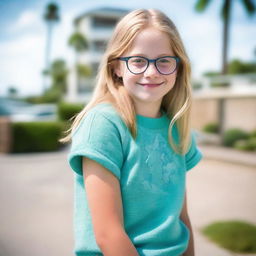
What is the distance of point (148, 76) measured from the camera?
51.8 inches

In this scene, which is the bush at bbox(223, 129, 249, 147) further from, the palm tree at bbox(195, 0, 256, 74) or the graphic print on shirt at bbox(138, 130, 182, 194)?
the graphic print on shirt at bbox(138, 130, 182, 194)

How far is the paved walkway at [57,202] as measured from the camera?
3.47 metres

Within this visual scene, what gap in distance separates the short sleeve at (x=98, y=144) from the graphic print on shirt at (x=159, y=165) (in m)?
0.12

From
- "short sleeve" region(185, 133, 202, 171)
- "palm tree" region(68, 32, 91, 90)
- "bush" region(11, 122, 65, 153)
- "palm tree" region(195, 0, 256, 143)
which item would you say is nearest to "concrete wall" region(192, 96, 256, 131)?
"palm tree" region(195, 0, 256, 143)

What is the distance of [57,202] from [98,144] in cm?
431

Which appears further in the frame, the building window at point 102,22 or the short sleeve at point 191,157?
the building window at point 102,22

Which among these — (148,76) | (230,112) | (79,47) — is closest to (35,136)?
(148,76)

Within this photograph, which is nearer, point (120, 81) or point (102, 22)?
point (120, 81)

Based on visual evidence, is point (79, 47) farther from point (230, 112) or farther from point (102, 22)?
point (230, 112)

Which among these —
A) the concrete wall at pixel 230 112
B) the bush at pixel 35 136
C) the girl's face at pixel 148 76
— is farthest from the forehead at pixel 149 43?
the concrete wall at pixel 230 112

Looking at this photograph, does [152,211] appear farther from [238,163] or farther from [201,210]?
[238,163]

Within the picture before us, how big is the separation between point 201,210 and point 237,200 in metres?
0.97

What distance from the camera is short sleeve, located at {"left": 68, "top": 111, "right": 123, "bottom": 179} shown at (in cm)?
112

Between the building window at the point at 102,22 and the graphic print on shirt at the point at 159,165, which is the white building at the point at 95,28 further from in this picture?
the graphic print on shirt at the point at 159,165
